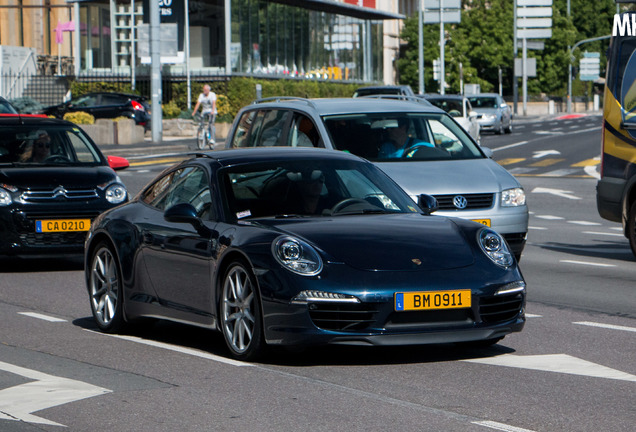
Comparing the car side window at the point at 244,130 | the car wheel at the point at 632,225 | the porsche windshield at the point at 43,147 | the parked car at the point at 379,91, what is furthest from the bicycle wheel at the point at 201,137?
the car wheel at the point at 632,225

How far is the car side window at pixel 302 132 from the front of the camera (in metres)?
13.3

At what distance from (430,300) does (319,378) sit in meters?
0.75

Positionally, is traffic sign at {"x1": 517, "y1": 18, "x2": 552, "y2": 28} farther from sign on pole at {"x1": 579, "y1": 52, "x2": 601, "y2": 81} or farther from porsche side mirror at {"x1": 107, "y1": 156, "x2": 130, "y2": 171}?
porsche side mirror at {"x1": 107, "y1": 156, "x2": 130, "y2": 171}

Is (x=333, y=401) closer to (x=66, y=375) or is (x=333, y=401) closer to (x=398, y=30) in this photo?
(x=66, y=375)

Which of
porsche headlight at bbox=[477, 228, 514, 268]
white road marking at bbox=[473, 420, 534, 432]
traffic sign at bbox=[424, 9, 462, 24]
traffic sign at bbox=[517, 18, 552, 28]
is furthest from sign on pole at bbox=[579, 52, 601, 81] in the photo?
white road marking at bbox=[473, 420, 534, 432]

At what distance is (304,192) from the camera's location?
8195 millimetres

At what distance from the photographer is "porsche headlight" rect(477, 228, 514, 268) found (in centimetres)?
760

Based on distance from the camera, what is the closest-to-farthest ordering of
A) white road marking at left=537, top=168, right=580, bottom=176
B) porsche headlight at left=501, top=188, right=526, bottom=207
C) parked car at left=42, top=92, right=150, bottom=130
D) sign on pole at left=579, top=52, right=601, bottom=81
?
porsche headlight at left=501, top=188, right=526, bottom=207, white road marking at left=537, top=168, right=580, bottom=176, parked car at left=42, top=92, right=150, bottom=130, sign on pole at left=579, top=52, right=601, bottom=81

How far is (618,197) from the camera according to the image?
1366cm

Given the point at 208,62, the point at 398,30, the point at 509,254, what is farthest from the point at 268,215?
the point at 398,30

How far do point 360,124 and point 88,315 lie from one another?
429 centimetres

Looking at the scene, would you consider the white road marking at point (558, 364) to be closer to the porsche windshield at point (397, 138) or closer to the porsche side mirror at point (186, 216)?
the porsche side mirror at point (186, 216)

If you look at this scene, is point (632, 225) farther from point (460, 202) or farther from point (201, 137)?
point (201, 137)

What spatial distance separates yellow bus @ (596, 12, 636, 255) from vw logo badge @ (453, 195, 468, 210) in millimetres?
2182
